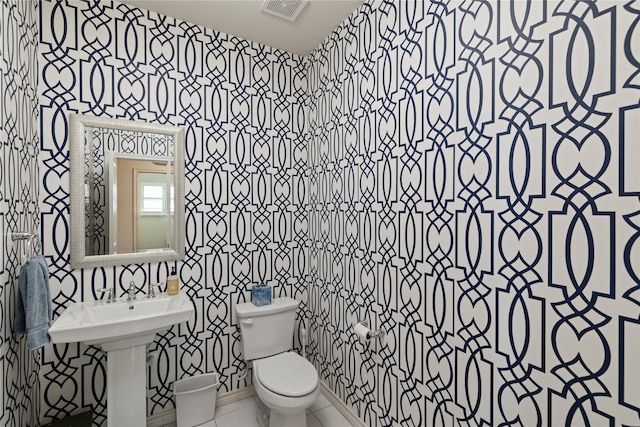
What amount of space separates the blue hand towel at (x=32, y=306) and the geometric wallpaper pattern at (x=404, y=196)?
15.0 inches

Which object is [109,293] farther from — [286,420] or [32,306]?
[286,420]

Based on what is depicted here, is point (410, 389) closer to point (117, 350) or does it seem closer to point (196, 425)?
point (196, 425)

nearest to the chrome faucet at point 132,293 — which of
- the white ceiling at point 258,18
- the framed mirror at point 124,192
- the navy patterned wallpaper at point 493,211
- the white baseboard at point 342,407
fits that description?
the framed mirror at point 124,192

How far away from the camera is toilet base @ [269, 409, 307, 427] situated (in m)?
1.78

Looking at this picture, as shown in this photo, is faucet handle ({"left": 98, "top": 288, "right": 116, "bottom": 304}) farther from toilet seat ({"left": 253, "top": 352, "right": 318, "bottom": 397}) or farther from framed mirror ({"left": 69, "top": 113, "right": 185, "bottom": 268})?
toilet seat ({"left": 253, "top": 352, "right": 318, "bottom": 397})

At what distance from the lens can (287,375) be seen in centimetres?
186

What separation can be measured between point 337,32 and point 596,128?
1712 mm

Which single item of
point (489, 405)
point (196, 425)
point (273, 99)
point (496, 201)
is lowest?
point (196, 425)

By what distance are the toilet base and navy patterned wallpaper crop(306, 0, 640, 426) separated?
1.23 ft

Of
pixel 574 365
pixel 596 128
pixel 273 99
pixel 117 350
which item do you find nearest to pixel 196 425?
pixel 117 350

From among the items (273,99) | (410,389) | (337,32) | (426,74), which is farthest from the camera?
(273,99)

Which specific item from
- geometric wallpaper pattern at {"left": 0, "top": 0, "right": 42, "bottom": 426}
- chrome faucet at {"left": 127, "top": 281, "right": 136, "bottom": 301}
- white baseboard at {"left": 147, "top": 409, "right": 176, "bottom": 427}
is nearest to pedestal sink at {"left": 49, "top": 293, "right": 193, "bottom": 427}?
chrome faucet at {"left": 127, "top": 281, "right": 136, "bottom": 301}

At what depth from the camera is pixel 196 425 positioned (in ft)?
6.51

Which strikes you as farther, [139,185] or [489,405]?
[139,185]
